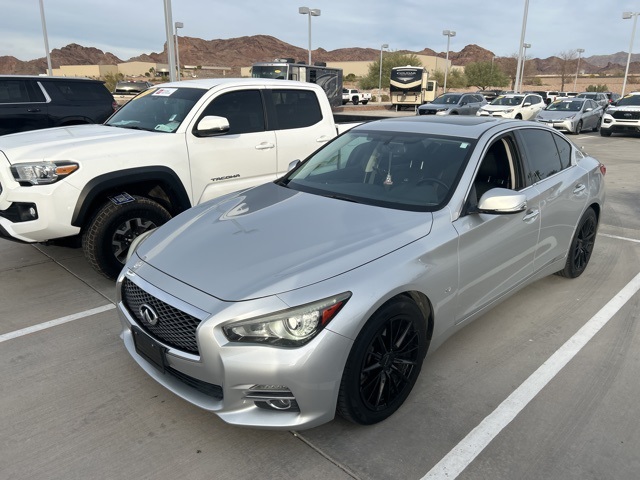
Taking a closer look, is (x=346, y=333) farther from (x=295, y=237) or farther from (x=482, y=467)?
(x=482, y=467)

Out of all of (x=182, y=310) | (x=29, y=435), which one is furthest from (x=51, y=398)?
(x=182, y=310)

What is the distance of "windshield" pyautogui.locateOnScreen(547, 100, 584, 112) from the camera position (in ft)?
70.7

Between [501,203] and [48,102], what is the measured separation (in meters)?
9.19

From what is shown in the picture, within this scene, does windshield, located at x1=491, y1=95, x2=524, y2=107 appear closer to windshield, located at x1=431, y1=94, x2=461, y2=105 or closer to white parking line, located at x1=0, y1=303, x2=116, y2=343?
windshield, located at x1=431, y1=94, x2=461, y2=105

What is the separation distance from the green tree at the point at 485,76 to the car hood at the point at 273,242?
236 ft

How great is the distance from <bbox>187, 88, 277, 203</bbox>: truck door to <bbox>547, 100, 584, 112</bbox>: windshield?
1966cm

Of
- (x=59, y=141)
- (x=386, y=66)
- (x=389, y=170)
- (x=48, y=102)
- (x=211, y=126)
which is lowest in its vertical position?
(x=389, y=170)

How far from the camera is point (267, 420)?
96.7 inches

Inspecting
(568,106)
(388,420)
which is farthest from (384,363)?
(568,106)

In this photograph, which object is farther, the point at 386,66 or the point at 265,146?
the point at 386,66

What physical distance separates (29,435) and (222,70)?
121940 mm

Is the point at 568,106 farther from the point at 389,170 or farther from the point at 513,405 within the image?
the point at 513,405

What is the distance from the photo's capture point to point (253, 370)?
2.37 metres

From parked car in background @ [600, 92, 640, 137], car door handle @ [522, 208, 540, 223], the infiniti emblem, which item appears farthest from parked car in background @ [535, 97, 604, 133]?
the infiniti emblem
